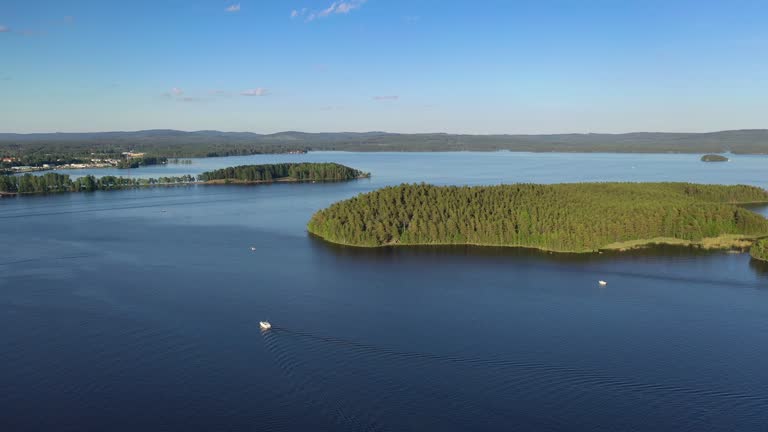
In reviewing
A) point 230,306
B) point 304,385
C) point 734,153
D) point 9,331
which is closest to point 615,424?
point 304,385

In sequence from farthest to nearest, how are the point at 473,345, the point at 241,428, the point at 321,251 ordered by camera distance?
1. the point at 321,251
2. the point at 473,345
3. the point at 241,428

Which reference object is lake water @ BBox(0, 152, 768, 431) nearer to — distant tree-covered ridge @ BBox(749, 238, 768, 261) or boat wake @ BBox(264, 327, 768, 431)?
boat wake @ BBox(264, 327, 768, 431)

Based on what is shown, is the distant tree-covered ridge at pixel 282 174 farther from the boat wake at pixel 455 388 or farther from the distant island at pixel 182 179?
the boat wake at pixel 455 388

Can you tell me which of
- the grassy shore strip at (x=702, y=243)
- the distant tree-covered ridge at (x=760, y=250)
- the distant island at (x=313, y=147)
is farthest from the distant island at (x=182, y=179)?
the distant tree-covered ridge at (x=760, y=250)

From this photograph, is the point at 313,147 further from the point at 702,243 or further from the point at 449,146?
the point at 702,243

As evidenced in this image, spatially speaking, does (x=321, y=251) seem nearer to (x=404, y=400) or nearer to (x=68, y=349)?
(x=68, y=349)

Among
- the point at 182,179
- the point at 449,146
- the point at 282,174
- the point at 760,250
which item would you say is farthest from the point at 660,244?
the point at 449,146

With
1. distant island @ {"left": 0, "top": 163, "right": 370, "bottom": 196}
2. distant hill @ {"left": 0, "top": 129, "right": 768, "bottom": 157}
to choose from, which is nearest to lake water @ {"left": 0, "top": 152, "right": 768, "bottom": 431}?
distant island @ {"left": 0, "top": 163, "right": 370, "bottom": 196}
